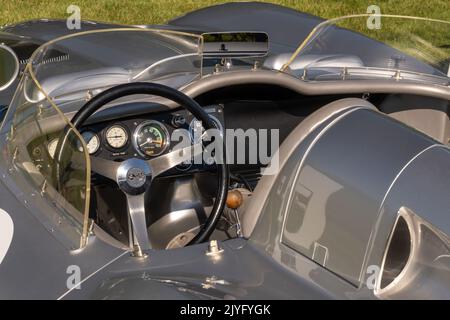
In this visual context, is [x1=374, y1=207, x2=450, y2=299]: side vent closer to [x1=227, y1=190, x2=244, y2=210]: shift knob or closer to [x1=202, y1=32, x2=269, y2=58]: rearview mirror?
[x1=227, y1=190, x2=244, y2=210]: shift knob

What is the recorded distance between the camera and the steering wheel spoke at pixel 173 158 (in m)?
3.33

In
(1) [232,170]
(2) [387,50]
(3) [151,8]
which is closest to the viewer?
(1) [232,170]

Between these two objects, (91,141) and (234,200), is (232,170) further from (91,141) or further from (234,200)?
(91,141)

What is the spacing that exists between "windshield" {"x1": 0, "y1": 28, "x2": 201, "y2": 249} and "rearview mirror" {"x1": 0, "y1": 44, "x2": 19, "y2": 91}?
0.38 meters

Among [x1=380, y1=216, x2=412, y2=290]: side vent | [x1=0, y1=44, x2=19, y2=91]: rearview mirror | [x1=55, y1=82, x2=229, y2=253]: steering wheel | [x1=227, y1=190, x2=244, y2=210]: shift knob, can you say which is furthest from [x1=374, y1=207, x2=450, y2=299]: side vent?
[x1=0, y1=44, x2=19, y2=91]: rearview mirror

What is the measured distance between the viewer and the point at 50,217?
10.0 feet

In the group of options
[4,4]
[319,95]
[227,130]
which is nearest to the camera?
[319,95]

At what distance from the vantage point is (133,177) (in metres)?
3.10

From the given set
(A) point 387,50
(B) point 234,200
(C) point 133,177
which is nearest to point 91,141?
(C) point 133,177

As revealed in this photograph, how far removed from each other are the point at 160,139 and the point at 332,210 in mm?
985

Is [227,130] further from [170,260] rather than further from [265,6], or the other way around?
[265,6]

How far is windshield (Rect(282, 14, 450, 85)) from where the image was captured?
3.88m

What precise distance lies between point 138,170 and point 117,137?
38 cm
